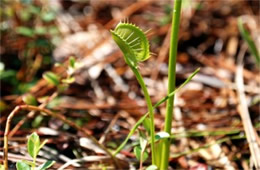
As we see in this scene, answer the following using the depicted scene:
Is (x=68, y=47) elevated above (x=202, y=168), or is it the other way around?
(x=68, y=47)

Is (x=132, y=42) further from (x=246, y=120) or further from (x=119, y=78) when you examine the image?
(x=119, y=78)

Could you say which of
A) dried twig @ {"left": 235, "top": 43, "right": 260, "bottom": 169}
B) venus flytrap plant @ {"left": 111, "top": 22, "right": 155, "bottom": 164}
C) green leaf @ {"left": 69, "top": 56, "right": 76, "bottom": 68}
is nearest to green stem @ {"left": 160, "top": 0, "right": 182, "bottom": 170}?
venus flytrap plant @ {"left": 111, "top": 22, "right": 155, "bottom": 164}

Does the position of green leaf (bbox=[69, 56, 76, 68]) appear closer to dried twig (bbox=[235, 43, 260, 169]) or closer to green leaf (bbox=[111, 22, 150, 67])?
green leaf (bbox=[111, 22, 150, 67])

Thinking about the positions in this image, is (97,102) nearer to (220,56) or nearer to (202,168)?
(202,168)

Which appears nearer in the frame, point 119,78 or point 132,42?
point 132,42

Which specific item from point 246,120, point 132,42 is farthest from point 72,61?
point 246,120

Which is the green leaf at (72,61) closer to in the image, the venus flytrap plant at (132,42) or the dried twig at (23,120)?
the dried twig at (23,120)

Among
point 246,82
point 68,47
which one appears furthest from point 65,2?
point 246,82

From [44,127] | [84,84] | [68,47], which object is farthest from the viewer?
[68,47]

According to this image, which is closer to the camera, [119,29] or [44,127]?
[119,29]
